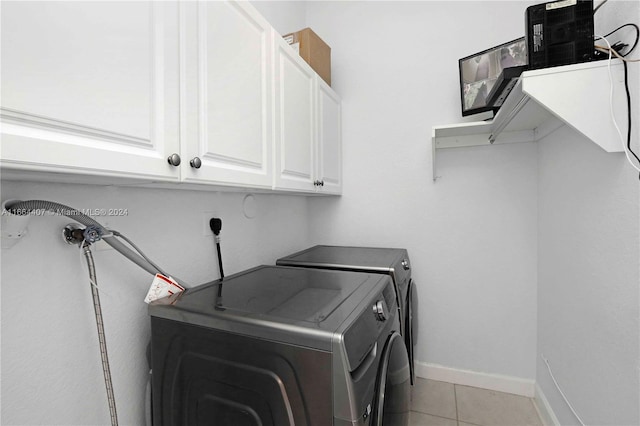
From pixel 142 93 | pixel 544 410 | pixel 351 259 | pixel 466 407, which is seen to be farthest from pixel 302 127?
pixel 544 410

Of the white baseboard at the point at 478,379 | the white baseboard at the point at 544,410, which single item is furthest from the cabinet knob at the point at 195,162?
the white baseboard at the point at 544,410

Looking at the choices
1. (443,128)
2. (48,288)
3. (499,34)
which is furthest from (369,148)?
(48,288)

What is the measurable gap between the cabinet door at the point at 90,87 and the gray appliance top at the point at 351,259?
106 centimetres

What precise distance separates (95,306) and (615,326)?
5.96ft

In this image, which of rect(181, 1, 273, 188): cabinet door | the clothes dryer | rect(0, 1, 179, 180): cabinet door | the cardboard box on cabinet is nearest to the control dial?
the clothes dryer

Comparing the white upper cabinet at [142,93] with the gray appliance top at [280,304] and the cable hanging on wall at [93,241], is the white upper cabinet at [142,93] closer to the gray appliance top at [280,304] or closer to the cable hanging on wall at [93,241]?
the cable hanging on wall at [93,241]

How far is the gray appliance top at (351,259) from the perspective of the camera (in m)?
1.62

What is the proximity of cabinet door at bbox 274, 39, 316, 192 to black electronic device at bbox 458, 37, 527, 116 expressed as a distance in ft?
3.31

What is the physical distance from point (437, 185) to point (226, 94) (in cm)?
167

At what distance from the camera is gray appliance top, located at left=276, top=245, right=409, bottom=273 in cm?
162

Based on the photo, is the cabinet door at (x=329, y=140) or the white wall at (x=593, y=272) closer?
the white wall at (x=593, y=272)

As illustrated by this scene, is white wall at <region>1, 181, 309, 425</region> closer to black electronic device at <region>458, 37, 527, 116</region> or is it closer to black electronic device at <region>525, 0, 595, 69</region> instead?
black electronic device at <region>525, 0, 595, 69</region>

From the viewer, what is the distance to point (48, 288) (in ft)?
2.73

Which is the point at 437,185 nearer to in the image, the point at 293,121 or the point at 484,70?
the point at 484,70
